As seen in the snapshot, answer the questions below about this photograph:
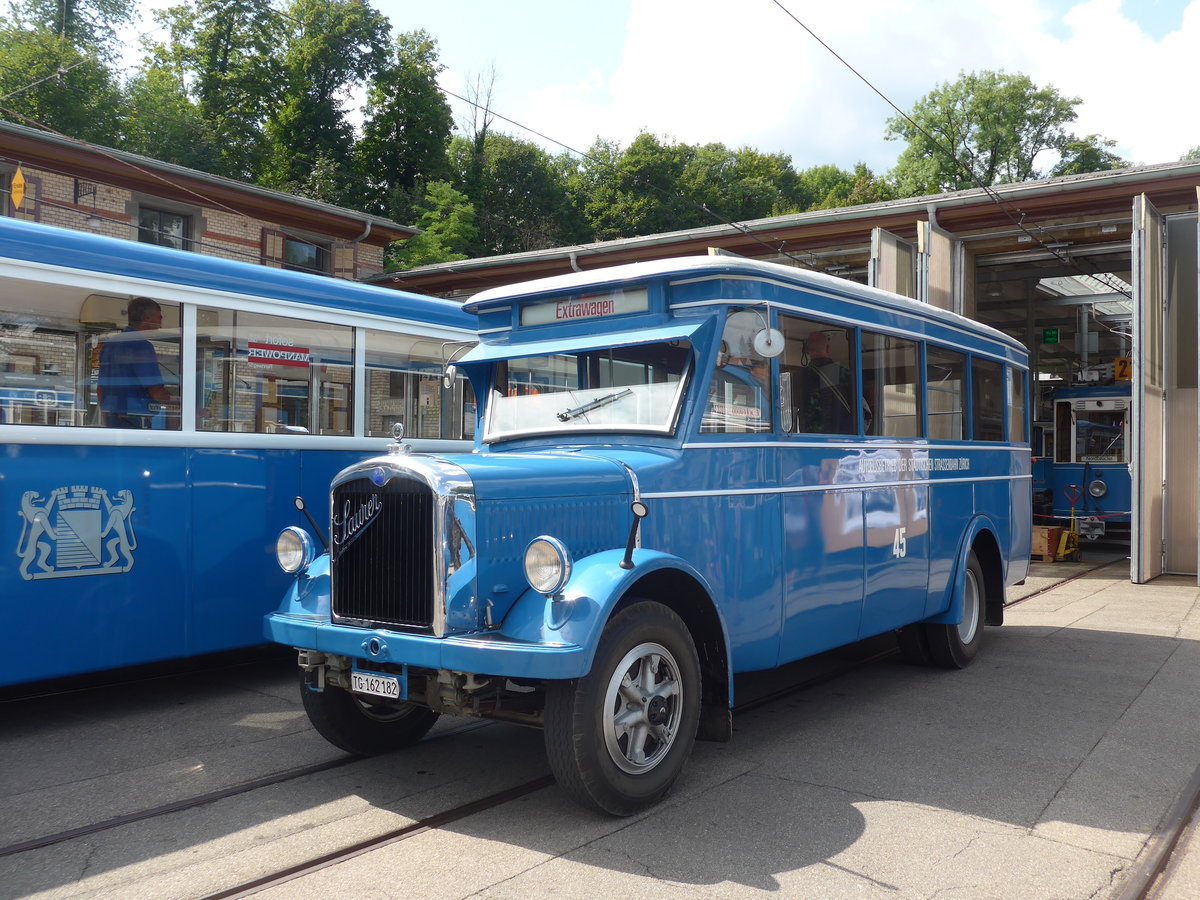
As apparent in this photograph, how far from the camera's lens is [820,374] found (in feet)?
20.0

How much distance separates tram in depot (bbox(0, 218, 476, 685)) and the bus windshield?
0.48m

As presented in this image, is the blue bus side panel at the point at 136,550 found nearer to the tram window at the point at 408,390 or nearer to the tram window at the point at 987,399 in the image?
the tram window at the point at 408,390

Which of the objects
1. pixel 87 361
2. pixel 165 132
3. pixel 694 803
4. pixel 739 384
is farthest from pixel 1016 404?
pixel 165 132

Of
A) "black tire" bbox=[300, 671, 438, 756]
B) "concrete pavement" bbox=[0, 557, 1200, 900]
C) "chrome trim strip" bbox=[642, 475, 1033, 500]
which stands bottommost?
"concrete pavement" bbox=[0, 557, 1200, 900]

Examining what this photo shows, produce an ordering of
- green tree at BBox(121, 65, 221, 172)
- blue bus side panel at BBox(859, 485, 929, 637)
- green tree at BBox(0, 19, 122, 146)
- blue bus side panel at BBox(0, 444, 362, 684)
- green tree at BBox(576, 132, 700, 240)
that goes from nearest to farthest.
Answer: blue bus side panel at BBox(0, 444, 362, 684) → blue bus side panel at BBox(859, 485, 929, 637) → green tree at BBox(0, 19, 122, 146) → green tree at BBox(121, 65, 221, 172) → green tree at BBox(576, 132, 700, 240)

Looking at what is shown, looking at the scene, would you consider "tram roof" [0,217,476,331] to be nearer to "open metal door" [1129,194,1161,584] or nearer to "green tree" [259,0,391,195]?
"open metal door" [1129,194,1161,584]

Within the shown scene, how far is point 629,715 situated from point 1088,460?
19639 millimetres

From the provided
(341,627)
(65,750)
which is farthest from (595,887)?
(65,750)

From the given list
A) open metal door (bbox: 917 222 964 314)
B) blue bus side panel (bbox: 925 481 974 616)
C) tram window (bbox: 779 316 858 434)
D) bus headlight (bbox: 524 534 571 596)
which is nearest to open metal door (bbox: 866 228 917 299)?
open metal door (bbox: 917 222 964 314)

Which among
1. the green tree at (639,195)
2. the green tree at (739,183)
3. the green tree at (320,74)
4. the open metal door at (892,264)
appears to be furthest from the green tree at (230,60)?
the open metal door at (892,264)

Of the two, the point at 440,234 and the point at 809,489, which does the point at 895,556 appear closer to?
the point at 809,489

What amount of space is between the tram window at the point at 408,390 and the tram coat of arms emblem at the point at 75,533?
2.26 meters

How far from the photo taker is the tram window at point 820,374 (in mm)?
5797

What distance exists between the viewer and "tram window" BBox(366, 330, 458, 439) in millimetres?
8172
